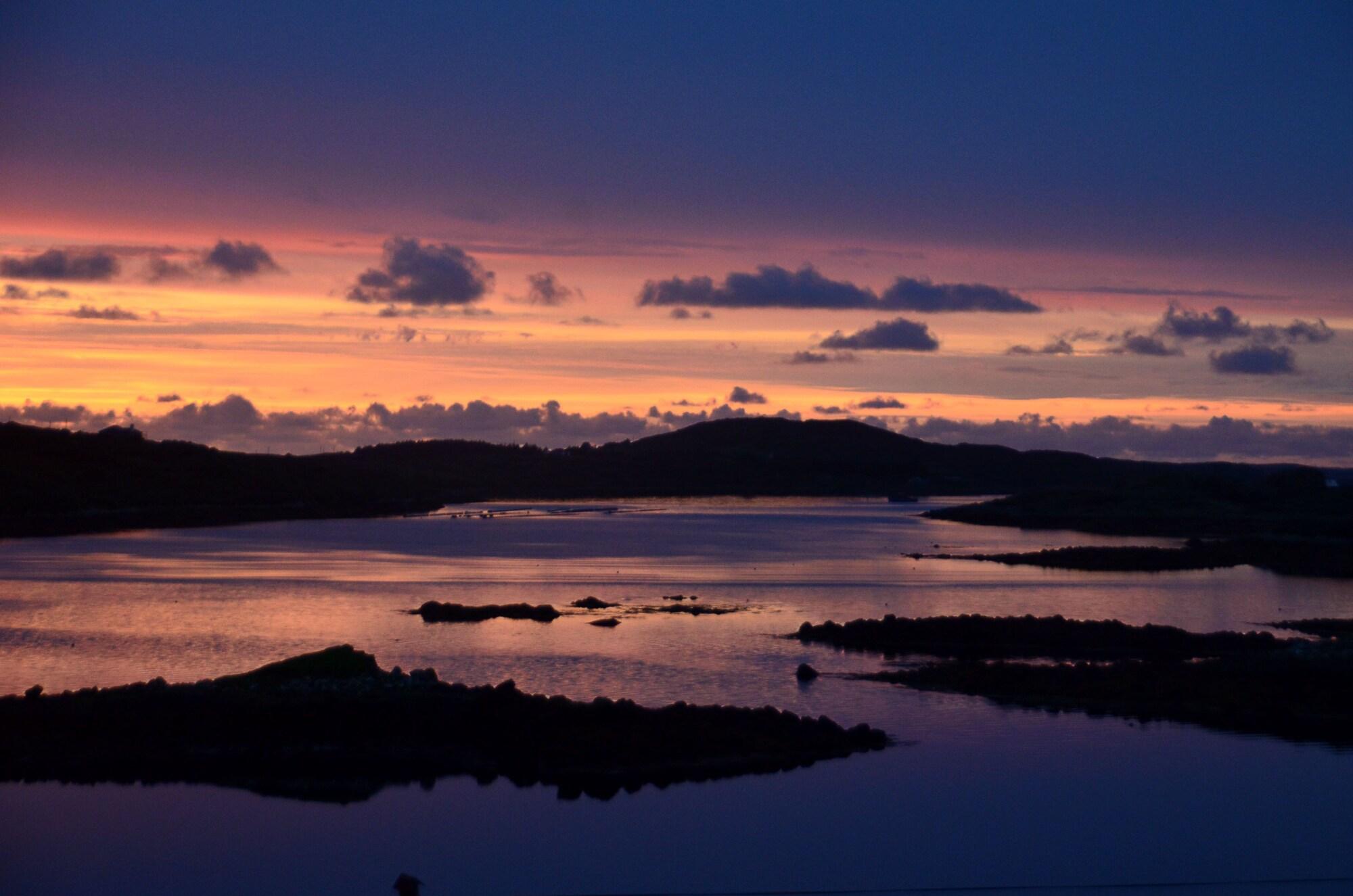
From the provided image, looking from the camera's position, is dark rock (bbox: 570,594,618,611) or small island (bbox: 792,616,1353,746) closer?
small island (bbox: 792,616,1353,746)

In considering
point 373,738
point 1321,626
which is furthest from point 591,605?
point 1321,626

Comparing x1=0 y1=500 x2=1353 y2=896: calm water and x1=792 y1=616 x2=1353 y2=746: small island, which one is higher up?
x1=792 y1=616 x2=1353 y2=746: small island

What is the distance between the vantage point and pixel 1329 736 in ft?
81.5

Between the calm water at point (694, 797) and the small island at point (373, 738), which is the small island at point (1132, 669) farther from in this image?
the small island at point (373, 738)

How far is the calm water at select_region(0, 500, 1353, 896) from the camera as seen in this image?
17891 millimetres

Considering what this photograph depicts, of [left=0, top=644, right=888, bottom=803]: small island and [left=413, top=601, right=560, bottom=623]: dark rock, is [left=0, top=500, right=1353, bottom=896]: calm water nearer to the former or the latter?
[left=0, top=644, right=888, bottom=803]: small island

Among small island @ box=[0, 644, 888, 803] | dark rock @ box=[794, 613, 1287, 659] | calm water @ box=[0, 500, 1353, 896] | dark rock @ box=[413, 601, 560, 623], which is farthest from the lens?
dark rock @ box=[413, 601, 560, 623]

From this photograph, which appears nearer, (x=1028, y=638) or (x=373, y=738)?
(x=373, y=738)

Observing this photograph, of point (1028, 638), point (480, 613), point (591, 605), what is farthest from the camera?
point (591, 605)

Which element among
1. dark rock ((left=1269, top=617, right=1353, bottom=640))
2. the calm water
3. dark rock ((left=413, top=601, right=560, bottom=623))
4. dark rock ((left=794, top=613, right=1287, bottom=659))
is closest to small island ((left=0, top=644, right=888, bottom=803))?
the calm water

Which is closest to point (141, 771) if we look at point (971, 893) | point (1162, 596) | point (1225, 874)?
point (971, 893)

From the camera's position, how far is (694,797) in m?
20.2

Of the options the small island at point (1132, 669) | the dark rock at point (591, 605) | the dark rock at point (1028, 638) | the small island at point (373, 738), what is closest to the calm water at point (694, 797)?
the small island at point (373, 738)

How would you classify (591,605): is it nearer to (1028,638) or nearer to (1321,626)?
(1028,638)
